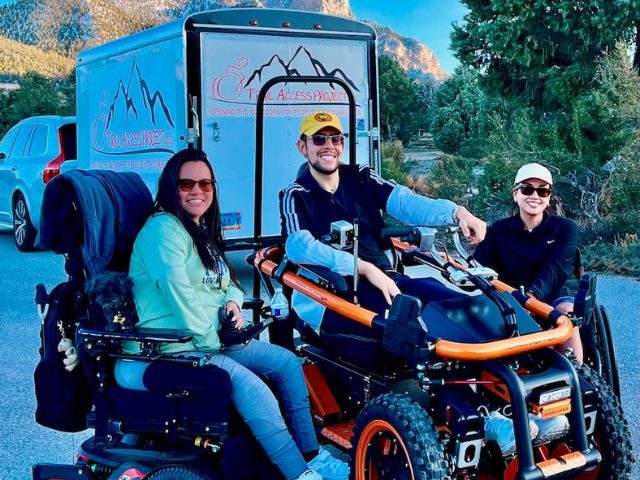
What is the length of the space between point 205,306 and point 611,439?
174 centimetres

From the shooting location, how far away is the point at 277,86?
8.30 metres

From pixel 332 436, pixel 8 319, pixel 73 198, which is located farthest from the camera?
pixel 8 319

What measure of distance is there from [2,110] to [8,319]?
24474 millimetres

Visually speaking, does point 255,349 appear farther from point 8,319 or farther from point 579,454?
point 8,319

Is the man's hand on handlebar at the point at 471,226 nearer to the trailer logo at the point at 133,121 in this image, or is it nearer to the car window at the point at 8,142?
the trailer logo at the point at 133,121

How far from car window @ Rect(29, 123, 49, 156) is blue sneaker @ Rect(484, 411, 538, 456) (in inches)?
385

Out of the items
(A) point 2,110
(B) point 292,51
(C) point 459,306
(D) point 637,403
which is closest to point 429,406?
(C) point 459,306

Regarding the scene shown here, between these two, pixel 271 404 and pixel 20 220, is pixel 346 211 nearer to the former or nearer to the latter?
pixel 271 404

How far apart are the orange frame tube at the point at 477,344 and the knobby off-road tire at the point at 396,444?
0.87 ft

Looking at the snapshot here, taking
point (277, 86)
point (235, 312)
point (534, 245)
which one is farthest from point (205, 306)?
point (277, 86)

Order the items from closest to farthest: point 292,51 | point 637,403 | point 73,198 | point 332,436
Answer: point 73,198 < point 332,436 < point 637,403 < point 292,51

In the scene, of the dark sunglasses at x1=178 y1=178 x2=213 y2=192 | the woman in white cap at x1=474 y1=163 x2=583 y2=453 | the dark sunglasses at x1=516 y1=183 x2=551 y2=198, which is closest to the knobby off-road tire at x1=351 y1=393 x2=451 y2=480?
the dark sunglasses at x1=178 y1=178 x2=213 y2=192

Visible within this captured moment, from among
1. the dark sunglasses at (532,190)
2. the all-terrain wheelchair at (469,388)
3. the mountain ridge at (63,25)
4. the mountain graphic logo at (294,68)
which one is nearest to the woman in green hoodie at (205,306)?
the all-terrain wheelchair at (469,388)

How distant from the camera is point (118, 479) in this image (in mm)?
3195
